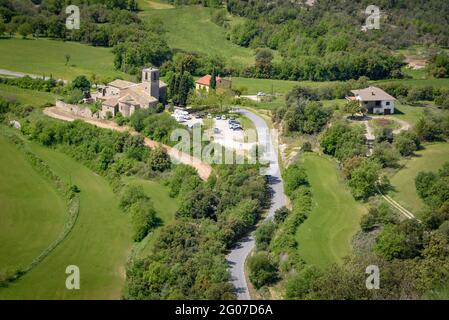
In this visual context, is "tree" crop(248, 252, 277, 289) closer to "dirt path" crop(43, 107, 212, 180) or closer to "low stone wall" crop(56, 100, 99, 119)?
"dirt path" crop(43, 107, 212, 180)

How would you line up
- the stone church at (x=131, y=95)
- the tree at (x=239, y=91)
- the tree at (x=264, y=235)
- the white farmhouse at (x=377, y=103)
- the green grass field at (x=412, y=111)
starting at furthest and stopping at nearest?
1. the tree at (x=239, y=91)
2. the white farmhouse at (x=377, y=103)
3. the stone church at (x=131, y=95)
4. the green grass field at (x=412, y=111)
5. the tree at (x=264, y=235)

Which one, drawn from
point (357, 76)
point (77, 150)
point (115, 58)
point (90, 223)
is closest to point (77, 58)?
point (115, 58)

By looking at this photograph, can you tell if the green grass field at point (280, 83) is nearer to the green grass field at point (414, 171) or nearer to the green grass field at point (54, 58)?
the green grass field at point (54, 58)

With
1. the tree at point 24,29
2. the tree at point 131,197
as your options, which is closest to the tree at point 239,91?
the tree at point 131,197

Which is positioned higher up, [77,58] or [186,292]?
[77,58]

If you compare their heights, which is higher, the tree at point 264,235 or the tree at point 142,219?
the tree at point 264,235

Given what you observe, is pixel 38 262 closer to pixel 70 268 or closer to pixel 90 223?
pixel 70 268

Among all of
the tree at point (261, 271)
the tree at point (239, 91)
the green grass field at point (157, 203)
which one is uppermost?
the tree at point (239, 91)

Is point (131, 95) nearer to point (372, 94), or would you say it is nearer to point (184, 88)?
point (184, 88)
